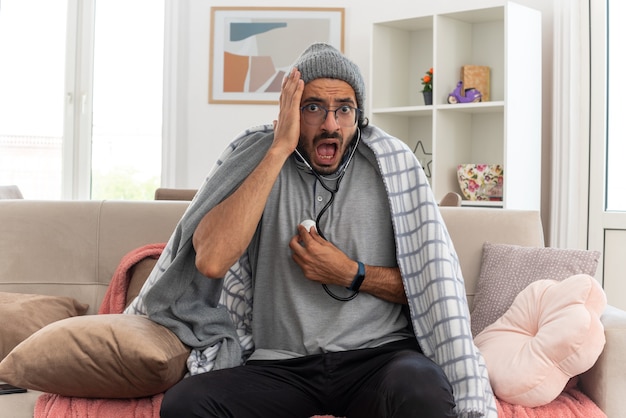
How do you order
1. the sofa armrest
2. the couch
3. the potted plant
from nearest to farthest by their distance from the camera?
the sofa armrest < the couch < the potted plant

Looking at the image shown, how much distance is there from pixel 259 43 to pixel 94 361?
371 centimetres

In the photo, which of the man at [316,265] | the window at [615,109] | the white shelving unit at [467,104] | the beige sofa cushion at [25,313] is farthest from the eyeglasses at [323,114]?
the window at [615,109]

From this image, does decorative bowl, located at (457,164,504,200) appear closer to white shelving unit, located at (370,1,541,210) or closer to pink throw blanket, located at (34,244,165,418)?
white shelving unit, located at (370,1,541,210)

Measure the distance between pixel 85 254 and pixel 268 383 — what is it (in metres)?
1.01

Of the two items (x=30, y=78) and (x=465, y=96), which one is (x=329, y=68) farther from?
(x=30, y=78)

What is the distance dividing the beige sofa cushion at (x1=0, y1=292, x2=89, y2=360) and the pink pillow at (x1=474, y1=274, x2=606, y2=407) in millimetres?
1254

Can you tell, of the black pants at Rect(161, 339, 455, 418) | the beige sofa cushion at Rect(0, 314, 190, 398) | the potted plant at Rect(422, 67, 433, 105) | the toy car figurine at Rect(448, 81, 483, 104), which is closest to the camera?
the black pants at Rect(161, 339, 455, 418)

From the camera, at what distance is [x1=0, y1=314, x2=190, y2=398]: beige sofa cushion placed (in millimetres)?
1806

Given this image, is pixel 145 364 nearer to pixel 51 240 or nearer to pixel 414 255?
pixel 414 255

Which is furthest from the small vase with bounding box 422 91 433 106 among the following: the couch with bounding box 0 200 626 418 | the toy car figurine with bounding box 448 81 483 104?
the couch with bounding box 0 200 626 418

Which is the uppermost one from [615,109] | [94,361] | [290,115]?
[615,109]

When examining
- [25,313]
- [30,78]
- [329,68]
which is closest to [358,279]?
[329,68]

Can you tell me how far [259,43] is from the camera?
17.1ft

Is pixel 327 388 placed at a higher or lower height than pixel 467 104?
lower
